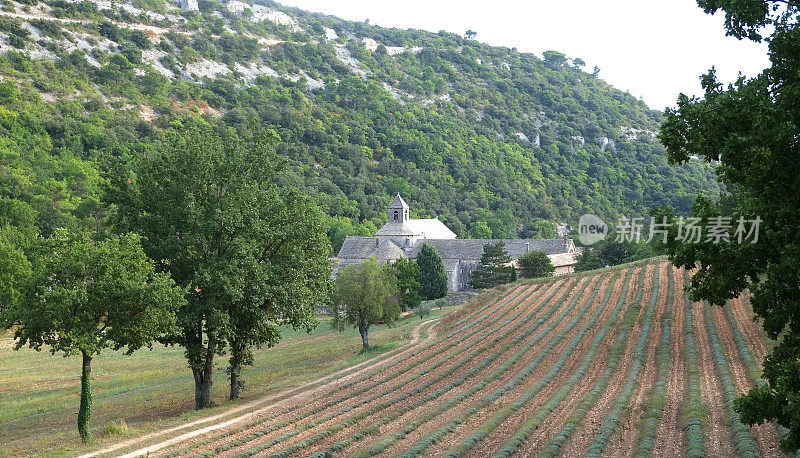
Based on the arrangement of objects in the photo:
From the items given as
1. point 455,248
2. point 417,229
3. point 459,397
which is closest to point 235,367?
point 459,397

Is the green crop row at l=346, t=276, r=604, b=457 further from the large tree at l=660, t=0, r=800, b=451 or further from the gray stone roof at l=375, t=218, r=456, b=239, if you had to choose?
the gray stone roof at l=375, t=218, r=456, b=239

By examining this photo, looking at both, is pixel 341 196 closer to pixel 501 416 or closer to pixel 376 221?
pixel 376 221

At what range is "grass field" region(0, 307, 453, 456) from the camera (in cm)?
2217

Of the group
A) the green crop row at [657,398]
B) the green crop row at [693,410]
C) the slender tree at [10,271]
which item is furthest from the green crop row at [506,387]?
the slender tree at [10,271]

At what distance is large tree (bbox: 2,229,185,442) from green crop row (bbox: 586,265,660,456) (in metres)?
13.6

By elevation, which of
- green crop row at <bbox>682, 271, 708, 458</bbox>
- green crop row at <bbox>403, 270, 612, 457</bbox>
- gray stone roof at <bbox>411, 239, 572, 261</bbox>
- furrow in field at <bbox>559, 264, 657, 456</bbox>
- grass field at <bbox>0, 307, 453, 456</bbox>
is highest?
gray stone roof at <bbox>411, 239, 572, 261</bbox>

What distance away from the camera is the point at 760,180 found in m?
10.1

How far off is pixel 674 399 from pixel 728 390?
1569 mm

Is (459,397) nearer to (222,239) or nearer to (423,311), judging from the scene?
(222,239)

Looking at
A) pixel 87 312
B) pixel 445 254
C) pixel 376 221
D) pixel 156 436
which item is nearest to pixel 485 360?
pixel 156 436

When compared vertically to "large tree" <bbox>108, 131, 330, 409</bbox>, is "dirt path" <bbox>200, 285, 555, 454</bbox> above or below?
below

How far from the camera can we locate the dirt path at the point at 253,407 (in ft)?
59.7

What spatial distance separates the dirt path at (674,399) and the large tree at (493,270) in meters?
34.3

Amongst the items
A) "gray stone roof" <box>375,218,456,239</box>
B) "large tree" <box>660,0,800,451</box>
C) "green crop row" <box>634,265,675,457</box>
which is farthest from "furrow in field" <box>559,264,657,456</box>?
"gray stone roof" <box>375,218,456,239</box>
